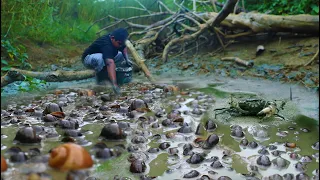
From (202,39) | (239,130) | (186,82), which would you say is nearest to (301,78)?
(186,82)

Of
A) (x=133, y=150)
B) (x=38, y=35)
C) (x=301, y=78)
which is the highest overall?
(x=38, y=35)

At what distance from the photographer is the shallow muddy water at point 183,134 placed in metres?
0.90

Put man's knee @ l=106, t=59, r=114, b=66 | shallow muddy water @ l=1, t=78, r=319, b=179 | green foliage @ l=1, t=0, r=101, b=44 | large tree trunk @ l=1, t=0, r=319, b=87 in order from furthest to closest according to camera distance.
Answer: large tree trunk @ l=1, t=0, r=319, b=87 → man's knee @ l=106, t=59, r=114, b=66 → green foliage @ l=1, t=0, r=101, b=44 → shallow muddy water @ l=1, t=78, r=319, b=179

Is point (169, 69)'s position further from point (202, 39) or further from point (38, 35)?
point (38, 35)

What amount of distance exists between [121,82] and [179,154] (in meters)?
0.69

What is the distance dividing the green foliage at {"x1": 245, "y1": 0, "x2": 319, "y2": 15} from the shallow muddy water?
207cm

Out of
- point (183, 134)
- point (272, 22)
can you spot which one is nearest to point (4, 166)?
point (183, 134)

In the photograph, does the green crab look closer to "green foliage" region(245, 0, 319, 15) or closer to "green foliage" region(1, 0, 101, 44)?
"green foliage" region(1, 0, 101, 44)

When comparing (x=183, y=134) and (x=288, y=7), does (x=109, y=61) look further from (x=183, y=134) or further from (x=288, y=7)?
(x=288, y=7)

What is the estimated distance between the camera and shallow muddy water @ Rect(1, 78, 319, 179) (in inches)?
35.6

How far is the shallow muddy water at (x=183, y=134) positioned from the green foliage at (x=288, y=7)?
2.07 m

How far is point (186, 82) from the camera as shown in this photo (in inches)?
108

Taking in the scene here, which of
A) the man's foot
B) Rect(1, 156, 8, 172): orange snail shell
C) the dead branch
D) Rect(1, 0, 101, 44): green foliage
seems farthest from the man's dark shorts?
the dead branch

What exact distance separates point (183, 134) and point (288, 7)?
11.0 ft
